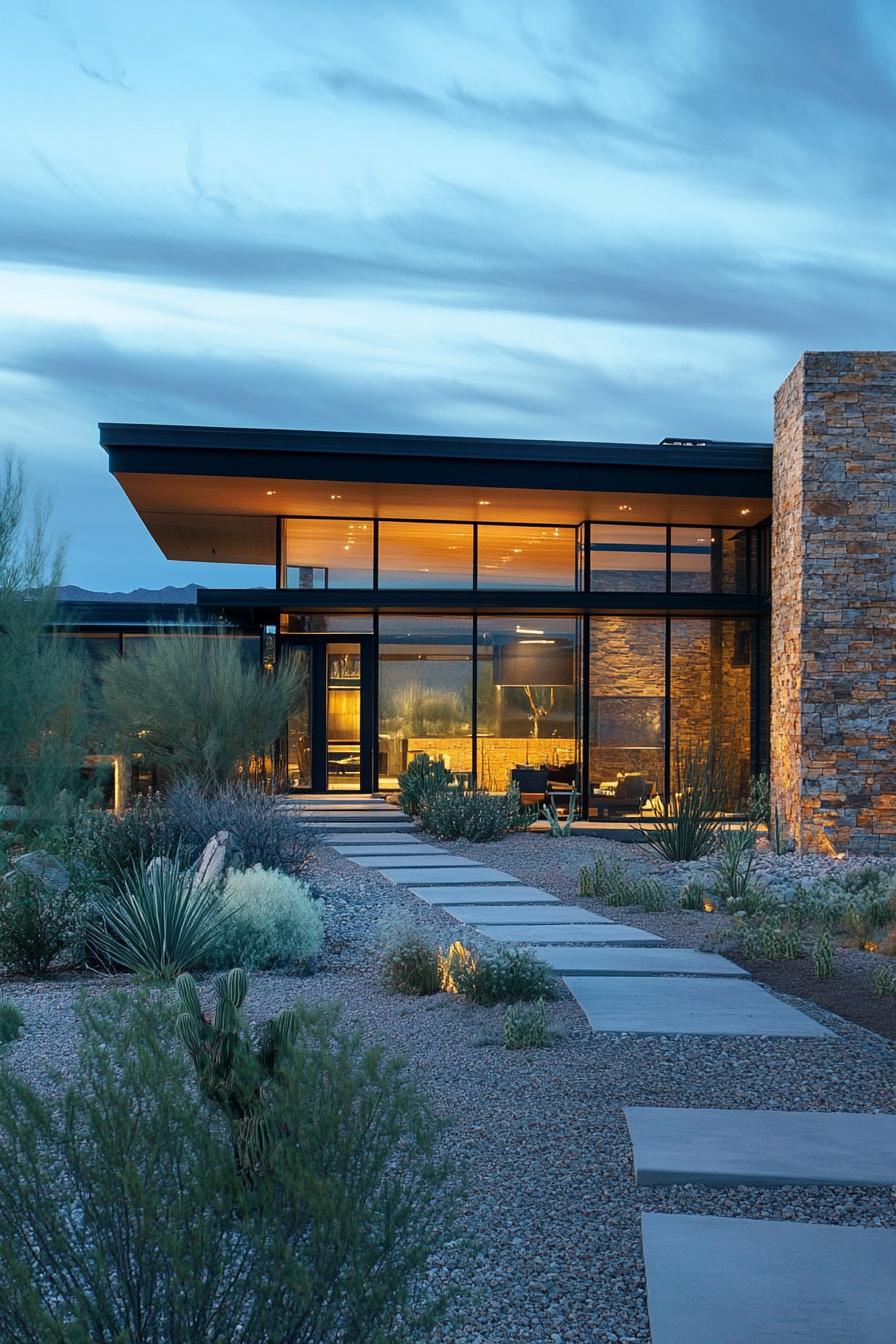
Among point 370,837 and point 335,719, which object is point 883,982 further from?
point 335,719

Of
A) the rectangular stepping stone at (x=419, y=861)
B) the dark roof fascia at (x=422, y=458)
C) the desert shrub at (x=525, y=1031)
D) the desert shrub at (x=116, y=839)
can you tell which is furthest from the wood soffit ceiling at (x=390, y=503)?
the desert shrub at (x=525, y=1031)

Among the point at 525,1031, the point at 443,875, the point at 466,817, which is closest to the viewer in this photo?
the point at 525,1031

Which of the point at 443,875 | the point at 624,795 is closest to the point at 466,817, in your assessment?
the point at 443,875

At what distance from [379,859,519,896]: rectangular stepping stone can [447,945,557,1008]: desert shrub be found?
15.2 feet

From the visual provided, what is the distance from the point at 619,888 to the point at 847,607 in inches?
210

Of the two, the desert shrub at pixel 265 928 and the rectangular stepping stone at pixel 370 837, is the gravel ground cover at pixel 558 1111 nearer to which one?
the desert shrub at pixel 265 928

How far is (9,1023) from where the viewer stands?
17.9 feet

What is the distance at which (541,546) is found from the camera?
18.2m

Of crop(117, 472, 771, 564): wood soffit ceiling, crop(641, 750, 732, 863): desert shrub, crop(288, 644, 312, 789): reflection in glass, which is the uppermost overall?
crop(117, 472, 771, 564): wood soffit ceiling

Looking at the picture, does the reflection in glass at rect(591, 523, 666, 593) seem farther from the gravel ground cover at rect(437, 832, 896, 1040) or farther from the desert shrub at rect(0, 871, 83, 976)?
the desert shrub at rect(0, 871, 83, 976)

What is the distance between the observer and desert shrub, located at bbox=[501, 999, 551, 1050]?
520 centimetres

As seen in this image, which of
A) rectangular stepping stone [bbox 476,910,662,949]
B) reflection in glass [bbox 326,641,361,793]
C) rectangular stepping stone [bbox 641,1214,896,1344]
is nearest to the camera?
rectangular stepping stone [bbox 641,1214,896,1344]

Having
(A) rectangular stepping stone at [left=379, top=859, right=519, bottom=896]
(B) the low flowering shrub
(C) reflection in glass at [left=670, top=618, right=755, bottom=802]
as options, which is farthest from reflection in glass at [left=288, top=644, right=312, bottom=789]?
(A) rectangular stepping stone at [left=379, top=859, right=519, bottom=896]

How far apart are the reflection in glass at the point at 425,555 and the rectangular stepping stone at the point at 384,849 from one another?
495cm
